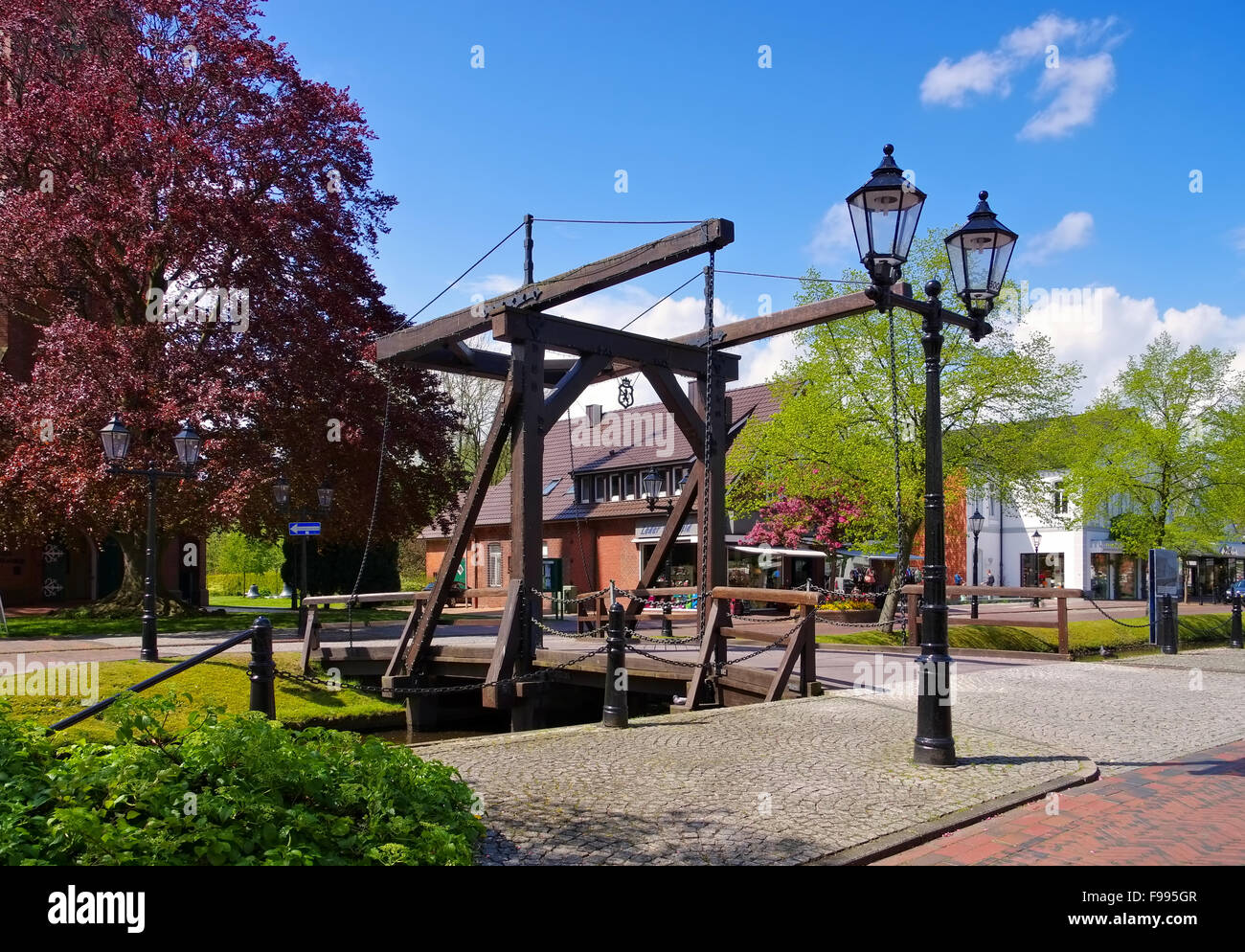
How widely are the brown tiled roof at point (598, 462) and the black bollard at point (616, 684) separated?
2411 cm

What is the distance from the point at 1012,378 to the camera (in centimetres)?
2012

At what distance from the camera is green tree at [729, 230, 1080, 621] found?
795 inches

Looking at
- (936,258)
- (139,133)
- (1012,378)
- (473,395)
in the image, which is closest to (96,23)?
(139,133)

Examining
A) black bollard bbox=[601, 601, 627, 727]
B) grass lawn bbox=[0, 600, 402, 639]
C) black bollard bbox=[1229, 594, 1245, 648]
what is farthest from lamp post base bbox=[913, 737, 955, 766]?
black bollard bbox=[1229, 594, 1245, 648]

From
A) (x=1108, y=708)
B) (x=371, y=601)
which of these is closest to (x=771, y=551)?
(x=371, y=601)

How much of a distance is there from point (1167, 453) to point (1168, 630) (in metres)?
12.9

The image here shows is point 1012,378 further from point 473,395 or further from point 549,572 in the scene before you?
point 473,395

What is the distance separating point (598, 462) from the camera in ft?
127

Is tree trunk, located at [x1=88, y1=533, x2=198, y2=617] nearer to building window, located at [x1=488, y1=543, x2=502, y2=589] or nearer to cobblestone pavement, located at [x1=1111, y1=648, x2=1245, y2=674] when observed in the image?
building window, located at [x1=488, y1=543, x2=502, y2=589]

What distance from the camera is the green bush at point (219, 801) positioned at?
12.2 feet

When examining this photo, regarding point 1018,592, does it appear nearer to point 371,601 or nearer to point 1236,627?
point 1236,627

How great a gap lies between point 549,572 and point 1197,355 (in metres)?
22.5

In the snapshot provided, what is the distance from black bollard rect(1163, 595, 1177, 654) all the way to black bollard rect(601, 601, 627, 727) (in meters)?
12.5

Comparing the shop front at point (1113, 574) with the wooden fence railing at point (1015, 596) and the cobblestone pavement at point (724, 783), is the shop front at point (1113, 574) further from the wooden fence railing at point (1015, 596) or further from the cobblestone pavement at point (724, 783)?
the cobblestone pavement at point (724, 783)
